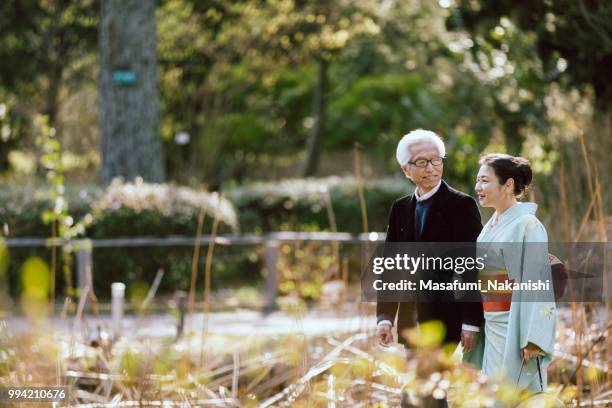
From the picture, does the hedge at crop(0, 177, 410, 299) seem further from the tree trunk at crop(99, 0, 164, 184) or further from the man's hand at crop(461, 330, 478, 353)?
the man's hand at crop(461, 330, 478, 353)

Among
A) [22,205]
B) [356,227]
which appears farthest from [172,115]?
[22,205]

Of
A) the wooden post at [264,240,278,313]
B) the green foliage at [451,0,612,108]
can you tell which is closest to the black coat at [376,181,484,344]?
the green foliage at [451,0,612,108]

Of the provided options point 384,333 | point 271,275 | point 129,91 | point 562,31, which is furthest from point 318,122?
point 384,333

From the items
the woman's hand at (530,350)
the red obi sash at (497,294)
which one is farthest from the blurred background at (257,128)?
the woman's hand at (530,350)

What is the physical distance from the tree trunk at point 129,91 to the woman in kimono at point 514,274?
8988 mm

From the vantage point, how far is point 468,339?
2.97m

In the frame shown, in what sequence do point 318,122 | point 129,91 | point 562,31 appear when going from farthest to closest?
point 318,122, point 129,91, point 562,31

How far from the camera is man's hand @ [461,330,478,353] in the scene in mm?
2961

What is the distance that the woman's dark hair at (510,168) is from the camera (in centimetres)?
282

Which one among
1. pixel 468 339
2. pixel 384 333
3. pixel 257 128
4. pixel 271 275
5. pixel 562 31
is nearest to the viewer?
pixel 468 339

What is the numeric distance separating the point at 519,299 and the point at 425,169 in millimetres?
496

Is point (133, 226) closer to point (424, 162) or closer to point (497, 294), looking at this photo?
point (424, 162)

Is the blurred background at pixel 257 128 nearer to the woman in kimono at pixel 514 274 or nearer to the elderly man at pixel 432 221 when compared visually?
the elderly man at pixel 432 221

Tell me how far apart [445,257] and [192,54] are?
644 inches
